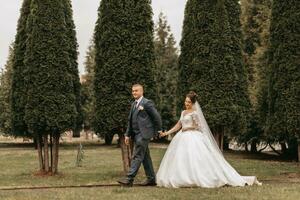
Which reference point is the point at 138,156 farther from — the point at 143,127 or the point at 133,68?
the point at 133,68

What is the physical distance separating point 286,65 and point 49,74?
7.31 meters

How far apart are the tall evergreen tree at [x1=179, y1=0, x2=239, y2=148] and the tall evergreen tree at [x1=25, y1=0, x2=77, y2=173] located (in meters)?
4.25

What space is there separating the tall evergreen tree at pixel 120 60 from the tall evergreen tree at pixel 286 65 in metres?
4.26

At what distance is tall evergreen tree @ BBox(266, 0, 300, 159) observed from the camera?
1555 centimetres

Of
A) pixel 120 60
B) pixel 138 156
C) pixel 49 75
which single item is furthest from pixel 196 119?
pixel 49 75

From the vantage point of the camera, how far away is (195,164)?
1132cm

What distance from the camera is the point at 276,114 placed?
16406 millimetres

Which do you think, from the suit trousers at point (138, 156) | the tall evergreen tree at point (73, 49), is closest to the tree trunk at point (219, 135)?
the tall evergreen tree at point (73, 49)

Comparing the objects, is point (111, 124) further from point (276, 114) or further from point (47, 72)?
point (276, 114)

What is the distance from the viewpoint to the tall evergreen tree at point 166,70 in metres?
44.8

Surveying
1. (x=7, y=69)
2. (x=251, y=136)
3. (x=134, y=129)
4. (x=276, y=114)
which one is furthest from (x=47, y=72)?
(x=7, y=69)

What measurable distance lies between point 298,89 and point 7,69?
115 ft

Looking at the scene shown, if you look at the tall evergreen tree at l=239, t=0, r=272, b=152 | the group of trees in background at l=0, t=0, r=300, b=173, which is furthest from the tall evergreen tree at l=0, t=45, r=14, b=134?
the group of trees in background at l=0, t=0, r=300, b=173

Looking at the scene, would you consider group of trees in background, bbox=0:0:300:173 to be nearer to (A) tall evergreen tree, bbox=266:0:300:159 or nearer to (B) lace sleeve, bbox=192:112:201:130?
(A) tall evergreen tree, bbox=266:0:300:159
